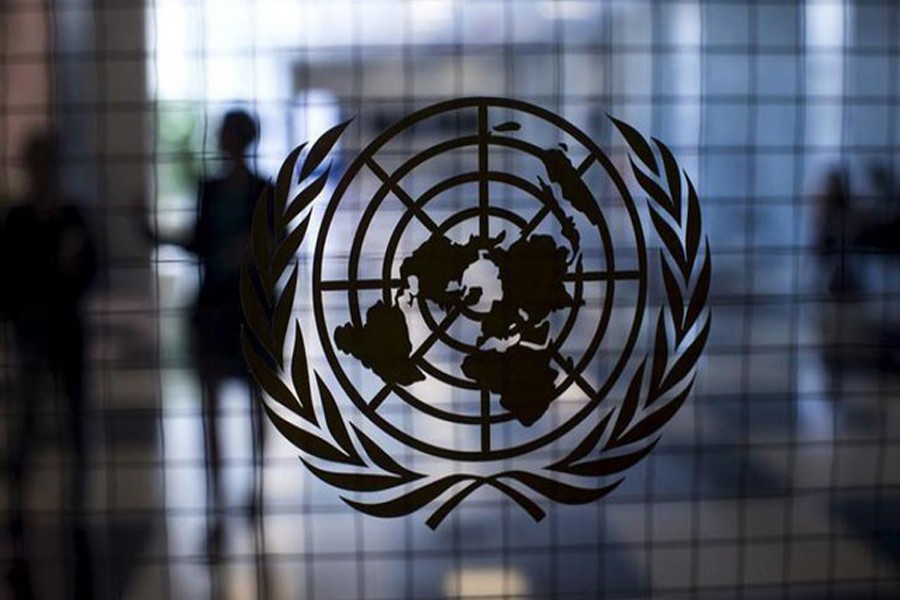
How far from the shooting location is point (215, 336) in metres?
1.88

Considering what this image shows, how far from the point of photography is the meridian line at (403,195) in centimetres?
185

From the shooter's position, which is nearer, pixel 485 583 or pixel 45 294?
pixel 45 294

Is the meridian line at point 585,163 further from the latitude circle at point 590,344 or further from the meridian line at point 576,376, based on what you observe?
the meridian line at point 576,376

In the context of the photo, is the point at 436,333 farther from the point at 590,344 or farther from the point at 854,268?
the point at 854,268

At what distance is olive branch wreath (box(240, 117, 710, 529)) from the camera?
6.10 feet

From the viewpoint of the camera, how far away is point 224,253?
6.13 ft

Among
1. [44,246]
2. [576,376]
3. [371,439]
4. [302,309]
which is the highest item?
[44,246]

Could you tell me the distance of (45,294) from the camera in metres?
1.88

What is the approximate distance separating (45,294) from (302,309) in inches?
17.1

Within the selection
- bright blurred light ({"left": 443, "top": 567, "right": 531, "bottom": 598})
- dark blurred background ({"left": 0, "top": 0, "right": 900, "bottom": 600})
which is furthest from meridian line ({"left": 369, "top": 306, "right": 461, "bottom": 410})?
bright blurred light ({"left": 443, "top": 567, "right": 531, "bottom": 598})

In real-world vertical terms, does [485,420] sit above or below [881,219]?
below

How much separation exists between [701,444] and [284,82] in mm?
952

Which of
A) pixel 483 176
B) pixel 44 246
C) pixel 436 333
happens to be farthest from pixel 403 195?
pixel 44 246

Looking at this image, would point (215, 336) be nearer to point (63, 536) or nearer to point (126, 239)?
point (126, 239)
